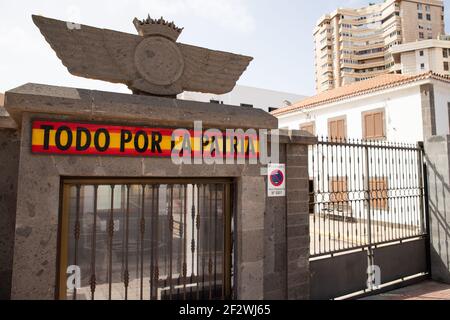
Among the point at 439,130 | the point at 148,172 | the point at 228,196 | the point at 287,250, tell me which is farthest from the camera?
the point at 439,130

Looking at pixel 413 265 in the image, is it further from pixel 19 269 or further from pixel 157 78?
pixel 19 269

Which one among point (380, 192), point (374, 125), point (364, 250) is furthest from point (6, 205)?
point (374, 125)

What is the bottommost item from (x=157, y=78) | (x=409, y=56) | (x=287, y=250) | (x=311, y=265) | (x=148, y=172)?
(x=311, y=265)

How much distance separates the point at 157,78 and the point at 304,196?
2902mm

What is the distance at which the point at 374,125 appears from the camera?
1689 centimetres

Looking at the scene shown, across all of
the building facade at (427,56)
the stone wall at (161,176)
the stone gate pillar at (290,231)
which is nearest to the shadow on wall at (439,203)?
the stone gate pillar at (290,231)

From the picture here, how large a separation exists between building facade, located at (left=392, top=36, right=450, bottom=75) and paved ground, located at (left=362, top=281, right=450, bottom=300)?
48.2 m

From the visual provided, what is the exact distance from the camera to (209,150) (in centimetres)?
371

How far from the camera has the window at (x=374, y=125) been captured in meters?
16.5

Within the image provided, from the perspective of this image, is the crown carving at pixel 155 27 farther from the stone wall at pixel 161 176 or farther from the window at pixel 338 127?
the window at pixel 338 127

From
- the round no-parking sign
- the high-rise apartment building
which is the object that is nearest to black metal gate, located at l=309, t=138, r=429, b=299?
the round no-parking sign

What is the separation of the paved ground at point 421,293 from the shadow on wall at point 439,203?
0.46m
